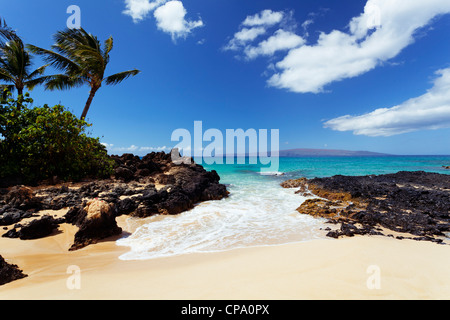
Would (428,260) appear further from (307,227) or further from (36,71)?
(36,71)

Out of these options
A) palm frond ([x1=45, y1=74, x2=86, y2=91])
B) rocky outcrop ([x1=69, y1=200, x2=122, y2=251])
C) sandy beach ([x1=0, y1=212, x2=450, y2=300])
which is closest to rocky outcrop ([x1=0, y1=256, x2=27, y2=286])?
sandy beach ([x1=0, y1=212, x2=450, y2=300])

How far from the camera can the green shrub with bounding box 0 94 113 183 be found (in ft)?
28.3

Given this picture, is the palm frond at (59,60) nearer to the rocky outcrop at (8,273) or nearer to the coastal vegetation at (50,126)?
the coastal vegetation at (50,126)

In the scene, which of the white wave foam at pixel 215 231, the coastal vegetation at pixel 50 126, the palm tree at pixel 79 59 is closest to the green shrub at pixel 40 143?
the coastal vegetation at pixel 50 126

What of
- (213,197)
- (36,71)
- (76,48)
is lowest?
(213,197)

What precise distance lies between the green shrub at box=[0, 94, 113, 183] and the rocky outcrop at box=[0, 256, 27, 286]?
8.37 metres

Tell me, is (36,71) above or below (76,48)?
below

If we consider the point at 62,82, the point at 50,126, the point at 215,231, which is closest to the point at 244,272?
the point at 215,231

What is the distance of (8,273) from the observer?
9.65ft

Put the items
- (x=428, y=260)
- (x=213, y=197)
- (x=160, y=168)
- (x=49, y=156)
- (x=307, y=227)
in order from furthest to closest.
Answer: (x=160, y=168) → (x=213, y=197) → (x=49, y=156) → (x=307, y=227) → (x=428, y=260)

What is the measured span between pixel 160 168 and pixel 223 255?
14.3 metres
